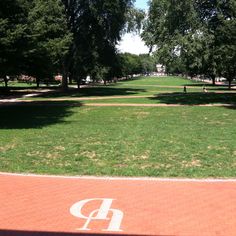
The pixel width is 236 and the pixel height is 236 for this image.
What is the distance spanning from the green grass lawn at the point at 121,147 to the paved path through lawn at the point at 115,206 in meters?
0.81

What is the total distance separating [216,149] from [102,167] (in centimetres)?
340

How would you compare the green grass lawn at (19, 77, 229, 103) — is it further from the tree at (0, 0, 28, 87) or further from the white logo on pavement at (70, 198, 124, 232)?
the white logo on pavement at (70, 198, 124, 232)

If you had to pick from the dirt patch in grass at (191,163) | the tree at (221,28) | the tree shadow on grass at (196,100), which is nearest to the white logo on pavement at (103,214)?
the dirt patch in grass at (191,163)

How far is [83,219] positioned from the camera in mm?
6820

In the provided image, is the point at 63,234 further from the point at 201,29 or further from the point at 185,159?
the point at 201,29

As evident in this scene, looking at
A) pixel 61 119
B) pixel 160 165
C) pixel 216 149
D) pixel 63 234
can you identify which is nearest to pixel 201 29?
pixel 61 119

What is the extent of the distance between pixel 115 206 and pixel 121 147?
5.41 m

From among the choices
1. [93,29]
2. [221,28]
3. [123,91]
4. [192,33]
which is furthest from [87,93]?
[221,28]

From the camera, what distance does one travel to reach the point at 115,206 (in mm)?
7418

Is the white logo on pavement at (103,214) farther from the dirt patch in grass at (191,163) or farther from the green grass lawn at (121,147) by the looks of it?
the dirt patch in grass at (191,163)

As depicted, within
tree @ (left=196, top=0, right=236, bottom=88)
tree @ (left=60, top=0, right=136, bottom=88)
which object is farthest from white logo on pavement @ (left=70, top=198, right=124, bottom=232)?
tree @ (left=60, top=0, right=136, bottom=88)

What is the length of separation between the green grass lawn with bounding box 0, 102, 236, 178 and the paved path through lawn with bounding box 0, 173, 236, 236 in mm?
810

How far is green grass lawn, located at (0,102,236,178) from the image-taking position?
10.1 metres

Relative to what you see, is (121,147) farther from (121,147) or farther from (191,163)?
(191,163)
